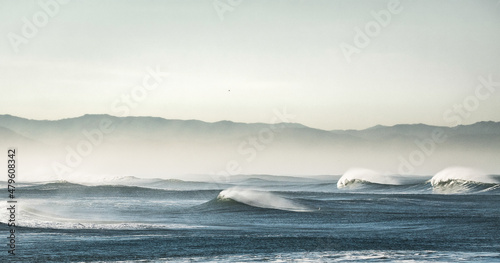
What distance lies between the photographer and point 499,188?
72.1 metres

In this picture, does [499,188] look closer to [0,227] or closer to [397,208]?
[397,208]

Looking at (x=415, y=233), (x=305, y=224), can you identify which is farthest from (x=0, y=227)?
(x=415, y=233)

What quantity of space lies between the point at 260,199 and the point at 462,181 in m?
33.4

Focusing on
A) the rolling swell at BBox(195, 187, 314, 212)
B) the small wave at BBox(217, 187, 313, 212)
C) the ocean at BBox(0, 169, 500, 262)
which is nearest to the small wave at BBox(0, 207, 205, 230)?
the ocean at BBox(0, 169, 500, 262)

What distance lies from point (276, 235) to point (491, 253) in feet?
28.7

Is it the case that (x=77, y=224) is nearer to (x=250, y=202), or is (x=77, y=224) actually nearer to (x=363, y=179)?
(x=250, y=202)

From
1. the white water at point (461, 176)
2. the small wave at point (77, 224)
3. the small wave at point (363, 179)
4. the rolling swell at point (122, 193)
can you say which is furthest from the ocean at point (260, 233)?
the small wave at point (363, 179)

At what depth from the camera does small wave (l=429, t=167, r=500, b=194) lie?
7344 centimetres

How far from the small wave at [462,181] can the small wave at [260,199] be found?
26.0 m

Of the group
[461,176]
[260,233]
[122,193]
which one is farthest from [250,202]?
[461,176]

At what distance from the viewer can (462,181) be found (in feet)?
252

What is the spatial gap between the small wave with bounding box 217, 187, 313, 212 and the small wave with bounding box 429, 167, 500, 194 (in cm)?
2604

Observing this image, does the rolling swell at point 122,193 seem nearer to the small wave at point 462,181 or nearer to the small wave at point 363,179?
the small wave at point 363,179

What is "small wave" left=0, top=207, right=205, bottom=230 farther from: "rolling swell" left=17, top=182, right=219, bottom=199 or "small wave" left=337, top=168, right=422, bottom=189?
"small wave" left=337, top=168, right=422, bottom=189
